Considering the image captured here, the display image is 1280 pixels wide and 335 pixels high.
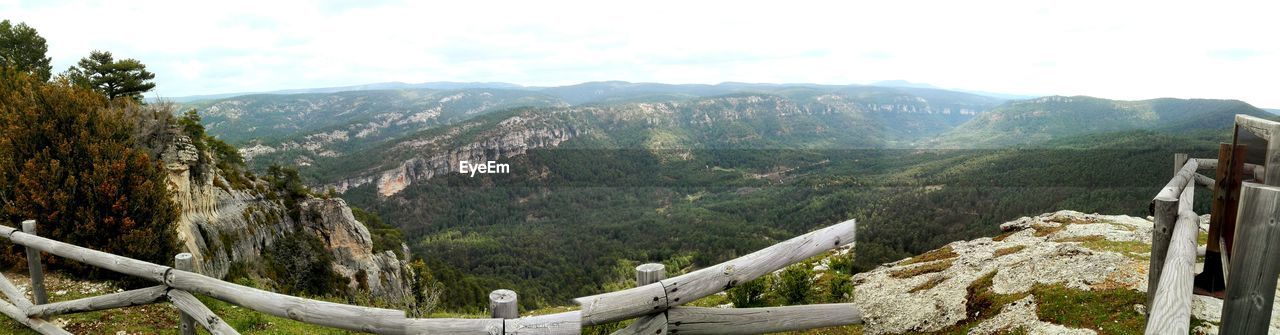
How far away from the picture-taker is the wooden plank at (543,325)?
2.94 metres

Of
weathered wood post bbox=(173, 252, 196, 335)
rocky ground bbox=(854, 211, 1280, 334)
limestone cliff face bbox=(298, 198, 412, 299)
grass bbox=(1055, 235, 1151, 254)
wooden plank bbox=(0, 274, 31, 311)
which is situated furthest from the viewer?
limestone cliff face bbox=(298, 198, 412, 299)

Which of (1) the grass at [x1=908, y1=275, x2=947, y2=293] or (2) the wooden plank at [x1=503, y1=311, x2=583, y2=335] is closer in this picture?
(2) the wooden plank at [x1=503, y1=311, x2=583, y2=335]

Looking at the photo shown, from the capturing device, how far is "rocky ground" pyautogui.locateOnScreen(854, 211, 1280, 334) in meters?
7.40

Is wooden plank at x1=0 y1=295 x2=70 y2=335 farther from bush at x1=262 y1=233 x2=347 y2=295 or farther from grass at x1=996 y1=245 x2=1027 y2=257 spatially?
grass at x1=996 y1=245 x2=1027 y2=257

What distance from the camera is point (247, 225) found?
917 inches

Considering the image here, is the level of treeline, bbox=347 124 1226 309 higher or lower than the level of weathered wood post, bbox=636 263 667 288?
lower

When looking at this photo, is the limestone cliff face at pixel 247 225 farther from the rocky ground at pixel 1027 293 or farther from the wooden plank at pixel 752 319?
the rocky ground at pixel 1027 293

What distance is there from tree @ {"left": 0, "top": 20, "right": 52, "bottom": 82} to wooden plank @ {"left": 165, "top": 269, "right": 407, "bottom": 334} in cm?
3165

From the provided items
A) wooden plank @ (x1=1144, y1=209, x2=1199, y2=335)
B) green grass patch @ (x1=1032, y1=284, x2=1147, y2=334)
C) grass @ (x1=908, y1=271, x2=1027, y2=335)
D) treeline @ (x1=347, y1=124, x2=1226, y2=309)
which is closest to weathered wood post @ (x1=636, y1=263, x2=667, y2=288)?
wooden plank @ (x1=1144, y1=209, x2=1199, y2=335)

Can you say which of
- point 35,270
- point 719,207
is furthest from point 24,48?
point 719,207

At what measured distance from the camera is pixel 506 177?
613 feet

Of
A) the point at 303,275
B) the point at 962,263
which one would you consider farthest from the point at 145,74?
the point at 962,263

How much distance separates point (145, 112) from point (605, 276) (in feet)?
249

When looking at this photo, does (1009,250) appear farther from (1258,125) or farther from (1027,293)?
(1258,125)
